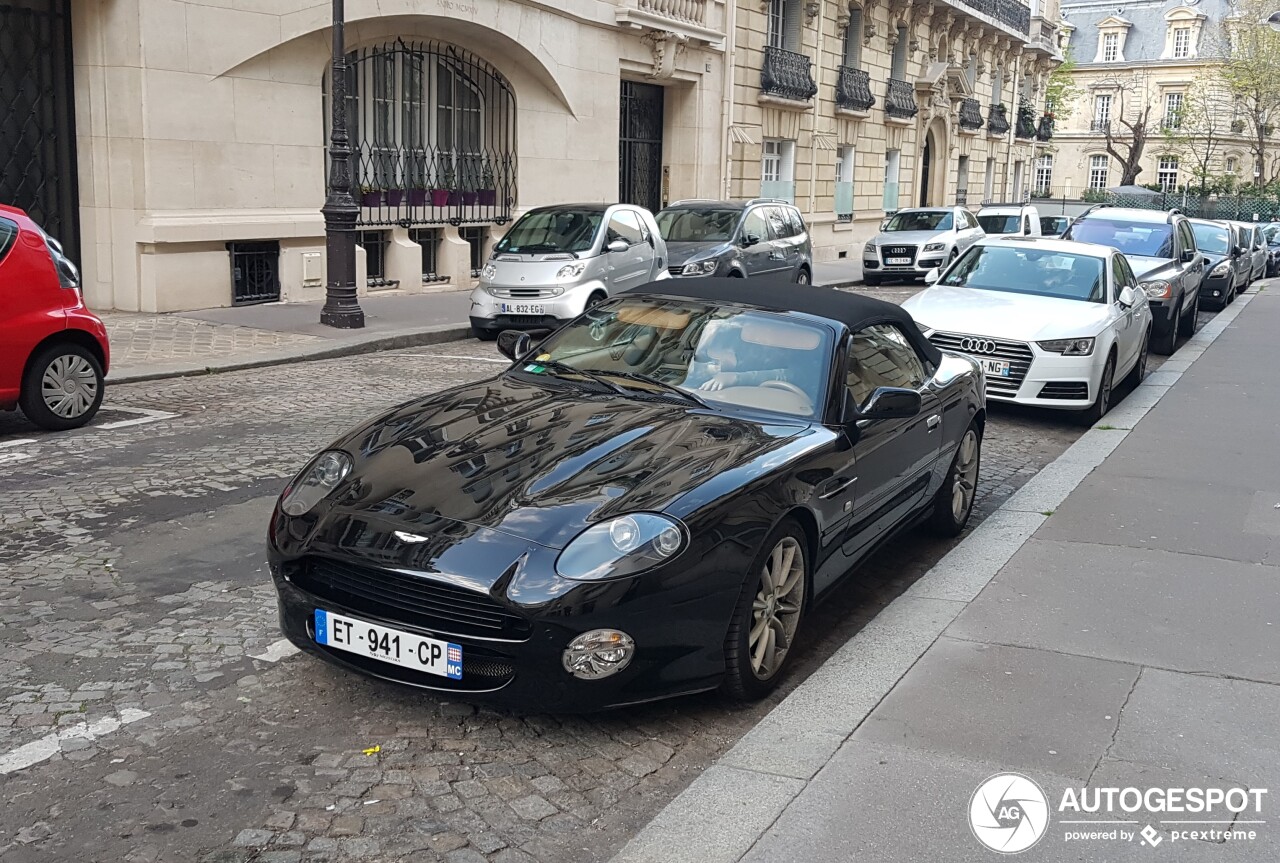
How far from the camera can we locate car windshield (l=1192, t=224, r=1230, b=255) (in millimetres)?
23109

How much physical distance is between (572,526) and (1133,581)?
10.2 feet

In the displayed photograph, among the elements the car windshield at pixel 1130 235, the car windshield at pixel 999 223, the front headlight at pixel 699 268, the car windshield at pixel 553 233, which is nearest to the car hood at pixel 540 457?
the car windshield at pixel 553 233

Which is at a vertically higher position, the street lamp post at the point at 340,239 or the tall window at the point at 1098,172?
the tall window at the point at 1098,172

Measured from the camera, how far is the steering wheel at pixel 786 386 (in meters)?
5.18

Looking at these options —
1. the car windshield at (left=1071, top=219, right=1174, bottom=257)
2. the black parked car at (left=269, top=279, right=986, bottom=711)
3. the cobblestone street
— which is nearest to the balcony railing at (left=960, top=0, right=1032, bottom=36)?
the car windshield at (left=1071, top=219, right=1174, bottom=257)

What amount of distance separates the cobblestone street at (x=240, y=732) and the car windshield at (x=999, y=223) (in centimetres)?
2224

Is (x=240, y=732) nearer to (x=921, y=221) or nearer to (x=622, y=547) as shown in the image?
(x=622, y=547)

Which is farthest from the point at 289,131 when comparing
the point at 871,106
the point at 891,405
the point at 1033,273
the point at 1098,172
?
the point at 1098,172

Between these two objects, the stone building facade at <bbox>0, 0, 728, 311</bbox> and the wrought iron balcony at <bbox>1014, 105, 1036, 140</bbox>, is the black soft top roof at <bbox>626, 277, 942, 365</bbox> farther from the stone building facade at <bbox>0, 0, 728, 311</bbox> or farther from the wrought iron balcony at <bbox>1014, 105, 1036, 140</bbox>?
the wrought iron balcony at <bbox>1014, 105, 1036, 140</bbox>

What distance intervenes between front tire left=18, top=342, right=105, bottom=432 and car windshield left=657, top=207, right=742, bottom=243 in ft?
33.2

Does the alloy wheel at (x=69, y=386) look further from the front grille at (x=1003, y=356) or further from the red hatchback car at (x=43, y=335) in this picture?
the front grille at (x=1003, y=356)

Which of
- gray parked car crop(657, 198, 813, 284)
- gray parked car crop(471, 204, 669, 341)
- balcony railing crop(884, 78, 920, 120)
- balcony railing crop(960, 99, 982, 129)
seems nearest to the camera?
gray parked car crop(471, 204, 669, 341)

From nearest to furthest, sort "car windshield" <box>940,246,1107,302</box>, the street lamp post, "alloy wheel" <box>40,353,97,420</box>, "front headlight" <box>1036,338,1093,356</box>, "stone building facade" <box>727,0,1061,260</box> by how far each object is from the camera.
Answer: "alloy wheel" <box>40,353,97,420</box>, "front headlight" <box>1036,338,1093,356</box>, "car windshield" <box>940,246,1107,302</box>, the street lamp post, "stone building facade" <box>727,0,1061,260</box>

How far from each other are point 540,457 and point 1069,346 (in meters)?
7.05
